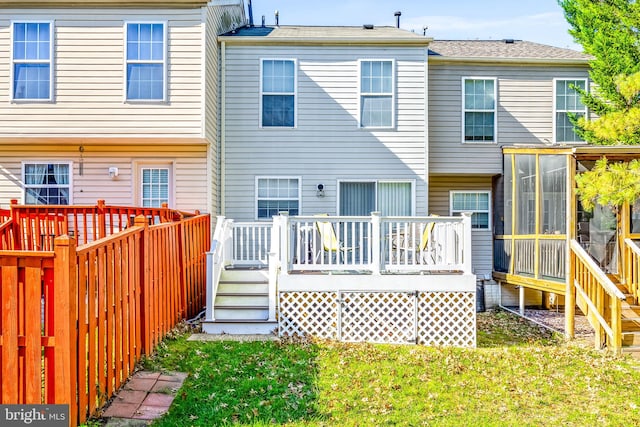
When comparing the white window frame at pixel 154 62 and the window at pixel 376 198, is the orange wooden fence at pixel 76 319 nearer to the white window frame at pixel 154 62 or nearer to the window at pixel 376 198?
the white window frame at pixel 154 62

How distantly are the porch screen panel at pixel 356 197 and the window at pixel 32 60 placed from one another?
645 centimetres

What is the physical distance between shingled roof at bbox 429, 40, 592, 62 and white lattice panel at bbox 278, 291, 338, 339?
717 centimetres

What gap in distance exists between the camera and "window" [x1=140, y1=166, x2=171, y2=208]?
1038 cm

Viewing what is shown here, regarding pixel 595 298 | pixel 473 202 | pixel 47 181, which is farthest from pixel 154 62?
pixel 595 298

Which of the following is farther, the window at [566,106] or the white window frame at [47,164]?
the window at [566,106]

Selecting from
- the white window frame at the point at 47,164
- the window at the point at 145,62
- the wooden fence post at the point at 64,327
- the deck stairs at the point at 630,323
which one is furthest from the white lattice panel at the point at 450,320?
the white window frame at the point at 47,164

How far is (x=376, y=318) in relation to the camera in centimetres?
744

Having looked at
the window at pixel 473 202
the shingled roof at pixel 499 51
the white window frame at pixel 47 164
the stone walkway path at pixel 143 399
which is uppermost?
the shingled roof at pixel 499 51

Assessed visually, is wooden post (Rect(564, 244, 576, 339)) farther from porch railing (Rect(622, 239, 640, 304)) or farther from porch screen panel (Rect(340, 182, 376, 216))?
porch screen panel (Rect(340, 182, 376, 216))

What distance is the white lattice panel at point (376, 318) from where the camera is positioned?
7375mm

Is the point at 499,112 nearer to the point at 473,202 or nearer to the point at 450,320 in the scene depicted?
the point at 473,202

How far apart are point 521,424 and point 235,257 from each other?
6.77 metres

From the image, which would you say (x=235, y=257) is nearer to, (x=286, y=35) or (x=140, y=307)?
(x=140, y=307)

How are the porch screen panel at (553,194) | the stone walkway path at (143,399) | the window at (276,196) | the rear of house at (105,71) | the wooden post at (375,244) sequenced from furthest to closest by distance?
the window at (276,196)
the porch screen panel at (553,194)
the rear of house at (105,71)
the wooden post at (375,244)
the stone walkway path at (143,399)
